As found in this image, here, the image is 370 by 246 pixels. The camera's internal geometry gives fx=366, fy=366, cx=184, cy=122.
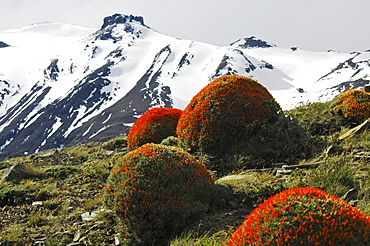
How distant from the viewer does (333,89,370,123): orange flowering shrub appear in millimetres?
10688

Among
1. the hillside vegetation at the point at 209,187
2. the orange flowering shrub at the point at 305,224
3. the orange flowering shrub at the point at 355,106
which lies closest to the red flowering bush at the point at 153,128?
the hillside vegetation at the point at 209,187

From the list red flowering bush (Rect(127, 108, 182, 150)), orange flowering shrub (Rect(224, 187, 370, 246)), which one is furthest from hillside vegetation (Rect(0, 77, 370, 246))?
red flowering bush (Rect(127, 108, 182, 150))

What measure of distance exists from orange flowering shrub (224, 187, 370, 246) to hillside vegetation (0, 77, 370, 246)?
0.04 ft

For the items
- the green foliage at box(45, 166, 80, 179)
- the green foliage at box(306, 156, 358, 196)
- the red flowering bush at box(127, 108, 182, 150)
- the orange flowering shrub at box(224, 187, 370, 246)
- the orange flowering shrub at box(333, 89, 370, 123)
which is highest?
the orange flowering shrub at box(333, 89, 370, 123)

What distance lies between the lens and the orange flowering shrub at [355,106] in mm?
10688

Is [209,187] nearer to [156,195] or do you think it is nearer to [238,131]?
[156,195]

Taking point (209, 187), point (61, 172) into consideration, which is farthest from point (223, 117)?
point (61, 172)

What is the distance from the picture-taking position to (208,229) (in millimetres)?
5891

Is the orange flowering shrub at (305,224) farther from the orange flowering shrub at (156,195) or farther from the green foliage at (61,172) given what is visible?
the green foliage at (61,172)

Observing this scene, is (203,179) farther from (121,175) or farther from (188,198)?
(121,175)

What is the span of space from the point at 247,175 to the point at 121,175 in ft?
9.65

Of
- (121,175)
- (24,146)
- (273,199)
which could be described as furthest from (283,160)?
(24,146)

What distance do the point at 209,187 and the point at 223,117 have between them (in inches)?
110

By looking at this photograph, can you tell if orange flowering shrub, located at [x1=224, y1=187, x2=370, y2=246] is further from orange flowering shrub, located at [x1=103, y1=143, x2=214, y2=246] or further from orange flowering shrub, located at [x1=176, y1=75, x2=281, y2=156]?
orange flowering shrub, located at [x1=176, y1=75, x2=281, y2=156]
